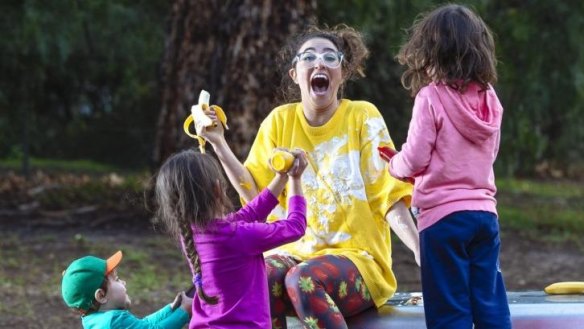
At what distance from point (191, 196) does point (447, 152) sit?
837 mm

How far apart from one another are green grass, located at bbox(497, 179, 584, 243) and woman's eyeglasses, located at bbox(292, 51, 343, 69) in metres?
7.11

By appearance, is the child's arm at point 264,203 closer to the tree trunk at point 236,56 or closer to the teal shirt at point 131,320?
the teal shirt at point 131,320

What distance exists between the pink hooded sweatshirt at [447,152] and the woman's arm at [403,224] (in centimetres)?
37

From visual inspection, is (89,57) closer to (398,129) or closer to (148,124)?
(148,124)

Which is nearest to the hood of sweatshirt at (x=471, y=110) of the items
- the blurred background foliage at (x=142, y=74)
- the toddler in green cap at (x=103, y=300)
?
the toddler in green cap at (x=103, y=300)

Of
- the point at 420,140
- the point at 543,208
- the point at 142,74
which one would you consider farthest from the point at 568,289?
the point at 142,74

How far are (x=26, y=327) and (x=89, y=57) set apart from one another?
31.1ft

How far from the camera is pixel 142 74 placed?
15547 mm

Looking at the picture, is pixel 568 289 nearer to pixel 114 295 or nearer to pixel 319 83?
pixel 319 83

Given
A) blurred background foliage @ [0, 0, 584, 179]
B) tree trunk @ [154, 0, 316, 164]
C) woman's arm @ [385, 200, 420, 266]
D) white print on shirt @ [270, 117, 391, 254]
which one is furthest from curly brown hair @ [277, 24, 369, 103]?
tree trunk @ [154, 0, 316, 164]

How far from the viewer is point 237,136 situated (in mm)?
9188

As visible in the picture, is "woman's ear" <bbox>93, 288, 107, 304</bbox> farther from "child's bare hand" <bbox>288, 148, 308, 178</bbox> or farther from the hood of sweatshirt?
the hood of sweatshirt

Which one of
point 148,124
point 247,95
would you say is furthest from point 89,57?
point 247,95

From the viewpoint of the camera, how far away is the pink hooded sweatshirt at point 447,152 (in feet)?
12.3
